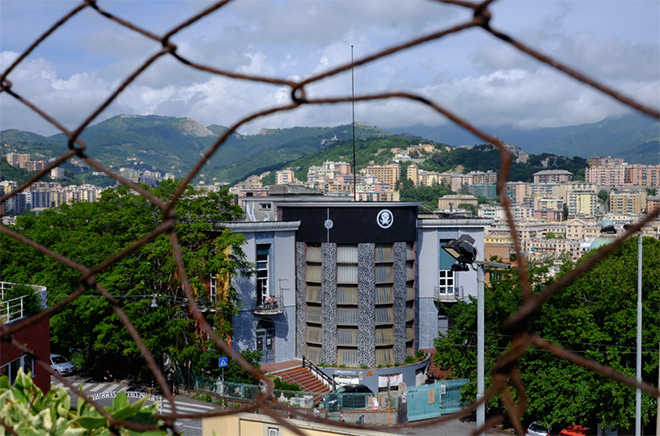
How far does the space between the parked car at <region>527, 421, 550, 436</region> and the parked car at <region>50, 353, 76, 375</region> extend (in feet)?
57.7

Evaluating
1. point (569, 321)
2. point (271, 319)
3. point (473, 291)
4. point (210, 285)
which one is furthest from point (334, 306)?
point (569, 321)

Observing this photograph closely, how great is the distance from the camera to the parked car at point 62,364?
89.5 feet

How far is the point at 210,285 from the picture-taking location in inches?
962

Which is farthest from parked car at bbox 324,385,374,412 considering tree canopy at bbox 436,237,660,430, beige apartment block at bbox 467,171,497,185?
beige apartment block at bbox 467,171,497,185

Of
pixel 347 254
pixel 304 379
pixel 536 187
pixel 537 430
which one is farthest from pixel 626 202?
pixel 537 430

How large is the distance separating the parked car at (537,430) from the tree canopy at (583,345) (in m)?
0.34

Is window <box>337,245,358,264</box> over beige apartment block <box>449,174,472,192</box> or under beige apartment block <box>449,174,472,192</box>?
under

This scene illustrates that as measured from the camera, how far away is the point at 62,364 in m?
27.5

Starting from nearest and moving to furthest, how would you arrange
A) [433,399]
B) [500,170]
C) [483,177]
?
1. [500,170]
2. [433,399]
3. [483,177]

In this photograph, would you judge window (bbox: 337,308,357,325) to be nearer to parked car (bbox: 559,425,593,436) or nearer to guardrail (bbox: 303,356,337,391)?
guardrail (bbox: 303,356,337,391)

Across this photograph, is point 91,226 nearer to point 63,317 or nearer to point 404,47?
point 63,317

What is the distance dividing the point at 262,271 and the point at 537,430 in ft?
35.5

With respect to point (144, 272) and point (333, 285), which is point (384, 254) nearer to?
point (333, 285)

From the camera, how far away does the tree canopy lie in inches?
757
